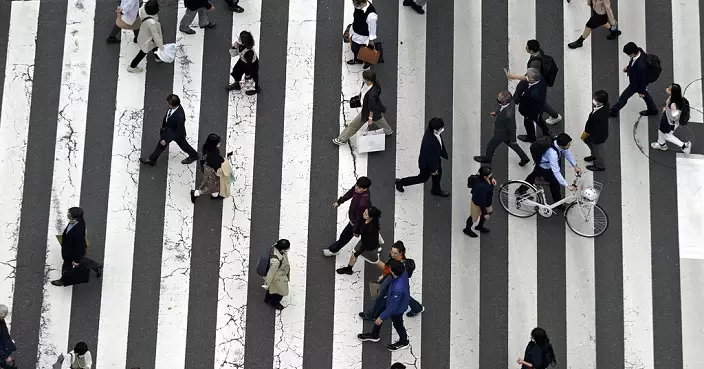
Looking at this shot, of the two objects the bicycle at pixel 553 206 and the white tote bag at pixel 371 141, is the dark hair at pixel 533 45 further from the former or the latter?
the white tote bag at pixel 371 141

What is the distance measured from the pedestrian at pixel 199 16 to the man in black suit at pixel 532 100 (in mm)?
5243

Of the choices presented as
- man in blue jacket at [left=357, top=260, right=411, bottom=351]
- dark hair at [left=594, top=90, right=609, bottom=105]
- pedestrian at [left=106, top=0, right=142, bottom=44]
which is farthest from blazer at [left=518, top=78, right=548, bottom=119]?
pedestrian at [left=106, top=0, right=142, bottom=44]

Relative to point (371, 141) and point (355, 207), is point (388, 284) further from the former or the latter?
point (371, 141)

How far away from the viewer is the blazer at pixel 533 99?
15555 millimetres

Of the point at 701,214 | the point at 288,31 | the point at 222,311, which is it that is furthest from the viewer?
the point at 288,31

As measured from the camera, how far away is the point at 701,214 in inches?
630

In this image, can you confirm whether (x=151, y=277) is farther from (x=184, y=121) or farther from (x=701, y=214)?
(x=701, y=214)

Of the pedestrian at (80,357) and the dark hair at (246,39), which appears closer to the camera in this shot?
the pedestrian at (80,357)

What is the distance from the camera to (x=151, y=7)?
15719 mm

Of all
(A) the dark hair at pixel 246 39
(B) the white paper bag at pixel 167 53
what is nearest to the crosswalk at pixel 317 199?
(B) the white paper bag at pixel 167 53

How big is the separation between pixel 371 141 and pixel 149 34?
387 cm

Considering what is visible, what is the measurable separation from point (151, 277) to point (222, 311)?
46.9 inches

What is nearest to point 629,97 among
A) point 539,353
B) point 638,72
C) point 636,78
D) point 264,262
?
point 636,78

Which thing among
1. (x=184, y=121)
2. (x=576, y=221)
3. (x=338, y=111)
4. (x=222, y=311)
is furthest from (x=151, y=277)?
(x=576, y=221)
